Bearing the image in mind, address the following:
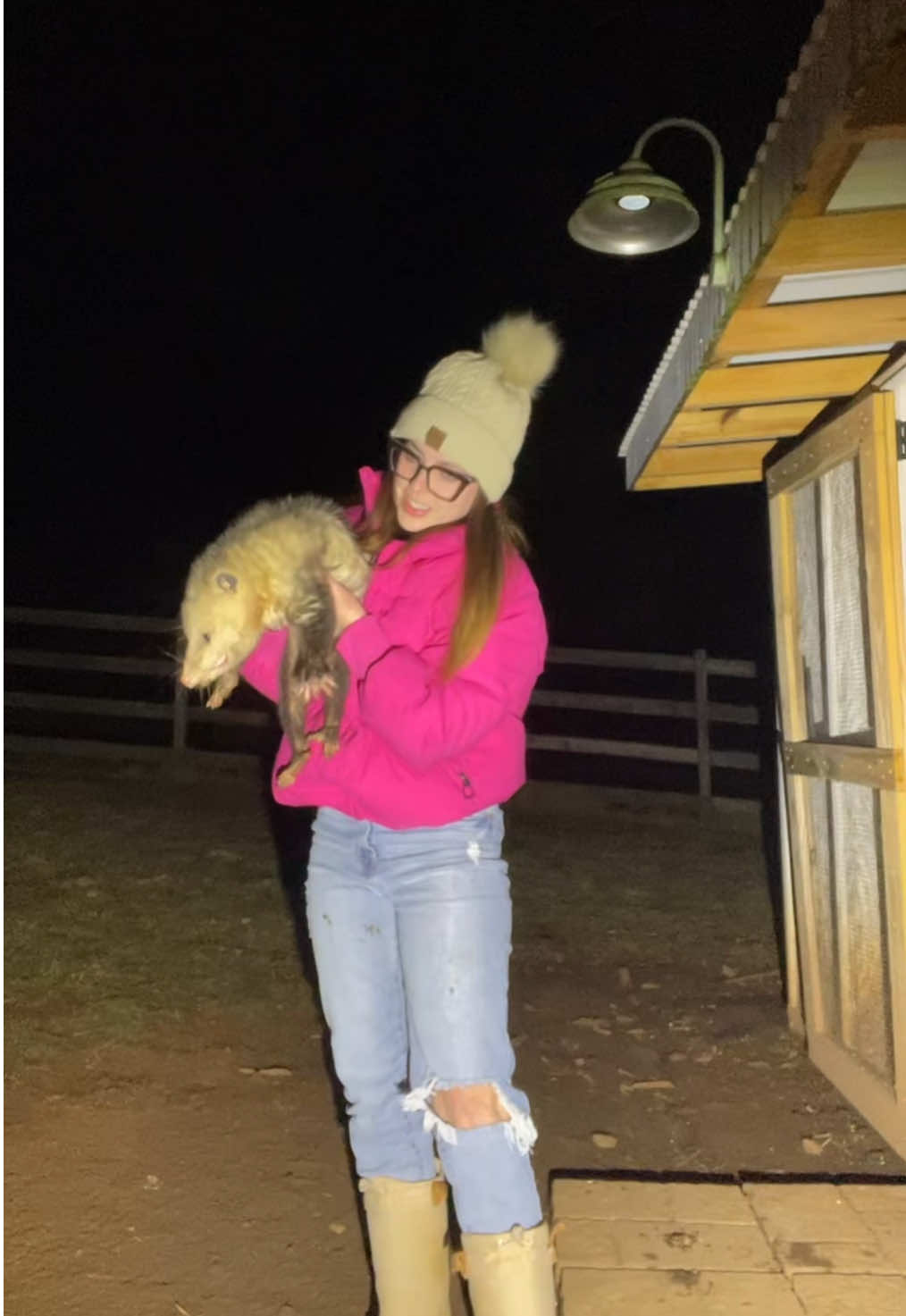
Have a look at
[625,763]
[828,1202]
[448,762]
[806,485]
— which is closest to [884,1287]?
[828,1202]

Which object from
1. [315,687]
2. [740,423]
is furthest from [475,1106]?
[740,423]

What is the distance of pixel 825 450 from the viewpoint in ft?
13.4

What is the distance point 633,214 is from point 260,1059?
3.95 metres

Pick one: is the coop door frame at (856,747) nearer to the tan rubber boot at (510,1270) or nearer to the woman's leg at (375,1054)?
the tan rubber boot at (510,1270)

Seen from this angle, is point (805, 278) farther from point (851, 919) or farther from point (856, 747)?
→ point (851, 919)

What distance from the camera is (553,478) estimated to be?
48250 millimetres

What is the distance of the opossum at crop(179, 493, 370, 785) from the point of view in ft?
7.95

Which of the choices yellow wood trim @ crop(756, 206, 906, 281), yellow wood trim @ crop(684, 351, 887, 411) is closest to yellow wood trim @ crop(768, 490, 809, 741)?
yellow wood trim @ crop(684, 351, 887, 411)

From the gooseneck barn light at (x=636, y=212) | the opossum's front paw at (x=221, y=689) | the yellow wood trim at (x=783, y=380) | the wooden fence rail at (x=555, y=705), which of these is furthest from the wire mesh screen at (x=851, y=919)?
the wooden fence rail at (x=555, y=705)

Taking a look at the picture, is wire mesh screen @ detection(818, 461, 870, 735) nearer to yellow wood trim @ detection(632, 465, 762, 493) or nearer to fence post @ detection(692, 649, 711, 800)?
yellow wood trim @ detection(632, 465, 762, 493)

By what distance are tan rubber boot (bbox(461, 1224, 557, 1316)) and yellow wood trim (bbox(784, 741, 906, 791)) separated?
1881 mm

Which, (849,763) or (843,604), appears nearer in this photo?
(849,763)

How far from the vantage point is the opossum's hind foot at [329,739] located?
237 centimetres

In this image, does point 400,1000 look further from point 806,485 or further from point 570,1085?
point 806,485
